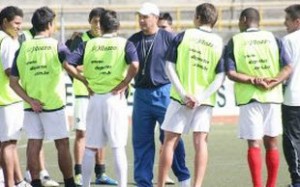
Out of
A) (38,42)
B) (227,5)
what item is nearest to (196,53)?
(38,42)

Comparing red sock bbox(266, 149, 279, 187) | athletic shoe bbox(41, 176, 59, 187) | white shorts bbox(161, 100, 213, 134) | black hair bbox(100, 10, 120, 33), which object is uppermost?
black hair bbox(100, 10, 120, 33)

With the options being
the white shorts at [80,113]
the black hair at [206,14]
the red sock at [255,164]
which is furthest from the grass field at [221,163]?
the black hair at [206,14]

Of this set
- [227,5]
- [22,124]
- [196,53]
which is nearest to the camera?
[196,53]

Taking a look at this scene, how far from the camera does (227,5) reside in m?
34.1

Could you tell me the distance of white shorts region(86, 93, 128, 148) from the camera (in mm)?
9648

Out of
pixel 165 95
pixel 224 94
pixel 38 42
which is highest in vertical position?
pixel 38 42

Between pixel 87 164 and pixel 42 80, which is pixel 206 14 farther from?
pixel 87 164

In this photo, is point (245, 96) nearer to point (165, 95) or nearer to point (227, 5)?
point (165, 95)

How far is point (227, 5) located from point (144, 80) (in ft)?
79.3

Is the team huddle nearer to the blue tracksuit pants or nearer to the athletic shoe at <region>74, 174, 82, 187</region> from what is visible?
the blue tracksuit pants

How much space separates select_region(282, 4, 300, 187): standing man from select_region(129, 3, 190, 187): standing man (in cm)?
128

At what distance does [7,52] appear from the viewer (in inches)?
395

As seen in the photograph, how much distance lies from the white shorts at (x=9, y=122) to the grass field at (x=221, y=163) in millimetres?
1902

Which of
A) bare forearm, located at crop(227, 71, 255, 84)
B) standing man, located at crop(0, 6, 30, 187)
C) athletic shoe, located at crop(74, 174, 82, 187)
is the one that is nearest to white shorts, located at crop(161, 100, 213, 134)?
bare forearm, located at crop(227, 71, 255, 84)
